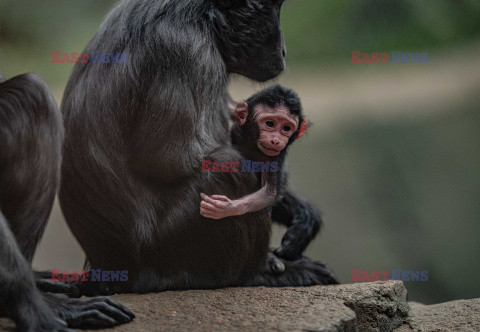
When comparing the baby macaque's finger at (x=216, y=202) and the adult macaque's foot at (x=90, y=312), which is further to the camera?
the baby macaque's finger at (x=216, y=202)

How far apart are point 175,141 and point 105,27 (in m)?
1.19

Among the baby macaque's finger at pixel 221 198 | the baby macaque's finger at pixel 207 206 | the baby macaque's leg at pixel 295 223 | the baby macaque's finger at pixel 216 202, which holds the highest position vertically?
the baby macaque's finger at pixel 221 198

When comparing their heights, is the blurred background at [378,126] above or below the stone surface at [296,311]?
above

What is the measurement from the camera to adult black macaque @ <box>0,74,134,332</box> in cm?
312

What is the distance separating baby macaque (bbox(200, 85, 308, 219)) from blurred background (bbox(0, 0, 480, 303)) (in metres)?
4.85

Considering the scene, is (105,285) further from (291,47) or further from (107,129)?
(291,47)

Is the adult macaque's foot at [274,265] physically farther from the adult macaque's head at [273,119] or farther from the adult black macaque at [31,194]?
the adult black macaque at [31,194]

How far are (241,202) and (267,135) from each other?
574mm

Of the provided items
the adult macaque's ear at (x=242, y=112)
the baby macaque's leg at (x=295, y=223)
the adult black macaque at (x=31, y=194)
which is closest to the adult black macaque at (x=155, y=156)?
the adult macaque's ear at (x=242, y=112)

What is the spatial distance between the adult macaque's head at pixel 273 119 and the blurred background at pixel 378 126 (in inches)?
192

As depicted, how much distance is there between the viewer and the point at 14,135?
332cm

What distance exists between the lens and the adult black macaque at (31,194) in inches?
123

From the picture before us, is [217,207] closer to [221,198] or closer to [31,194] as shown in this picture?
[221,198]

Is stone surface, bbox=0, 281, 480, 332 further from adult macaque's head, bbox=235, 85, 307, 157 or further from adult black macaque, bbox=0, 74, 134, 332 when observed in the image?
adult macaque's head, bbox=235, 85, 307, 157
